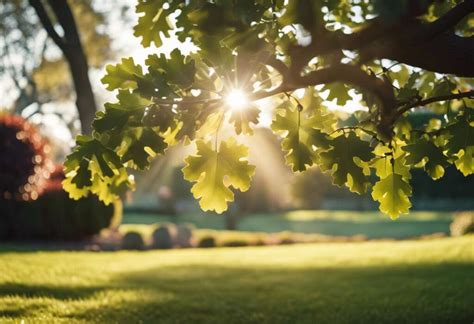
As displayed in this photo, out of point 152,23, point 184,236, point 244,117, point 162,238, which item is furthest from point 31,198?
point 244,117

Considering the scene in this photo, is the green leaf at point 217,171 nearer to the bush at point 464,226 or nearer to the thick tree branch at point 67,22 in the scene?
the thick tree branch at point 67,22

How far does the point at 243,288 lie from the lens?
904 cm

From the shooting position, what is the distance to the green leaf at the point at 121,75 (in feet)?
11.5

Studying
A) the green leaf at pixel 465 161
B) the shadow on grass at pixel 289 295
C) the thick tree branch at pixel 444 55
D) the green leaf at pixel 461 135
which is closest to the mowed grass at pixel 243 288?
the shadow on grass at pixel 289 295

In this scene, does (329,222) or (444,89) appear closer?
(444,89)

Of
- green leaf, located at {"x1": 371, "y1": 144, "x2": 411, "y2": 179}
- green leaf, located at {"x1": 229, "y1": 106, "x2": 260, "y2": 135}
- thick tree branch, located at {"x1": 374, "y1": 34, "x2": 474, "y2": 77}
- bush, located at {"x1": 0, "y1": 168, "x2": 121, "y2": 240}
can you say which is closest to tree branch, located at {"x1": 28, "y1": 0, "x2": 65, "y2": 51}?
bush, located at {"x1": 0, "y1": 168, "x2": 121, "y2": 240}

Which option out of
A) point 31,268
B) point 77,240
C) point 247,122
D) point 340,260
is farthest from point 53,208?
point 247,122

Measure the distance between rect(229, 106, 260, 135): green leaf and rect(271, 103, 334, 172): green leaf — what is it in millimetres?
194

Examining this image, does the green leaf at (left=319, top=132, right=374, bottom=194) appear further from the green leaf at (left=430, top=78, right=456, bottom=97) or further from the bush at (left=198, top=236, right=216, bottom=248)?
the bush at (left=198, top=236, right=216, bottom=248)

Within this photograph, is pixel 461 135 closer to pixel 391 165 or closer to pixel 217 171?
pixel 391 165

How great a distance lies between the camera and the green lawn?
2908 centimetres

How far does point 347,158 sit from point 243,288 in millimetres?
5699

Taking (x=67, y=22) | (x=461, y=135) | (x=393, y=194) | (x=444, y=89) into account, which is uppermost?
(x=67, y=22)

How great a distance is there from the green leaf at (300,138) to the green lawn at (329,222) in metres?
24.5
